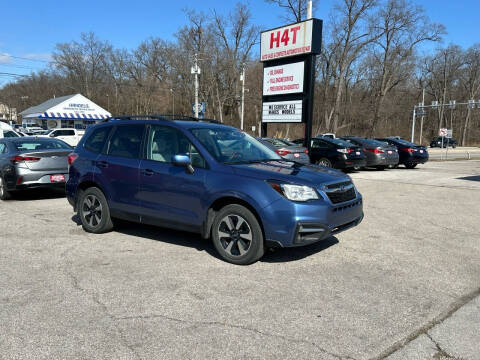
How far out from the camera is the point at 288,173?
471cm

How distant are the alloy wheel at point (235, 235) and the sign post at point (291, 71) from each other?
10.1 meters

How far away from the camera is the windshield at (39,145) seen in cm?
962

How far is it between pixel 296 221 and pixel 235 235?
0.79m

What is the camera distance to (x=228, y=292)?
12.8 ft

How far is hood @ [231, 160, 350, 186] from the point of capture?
14.9ft

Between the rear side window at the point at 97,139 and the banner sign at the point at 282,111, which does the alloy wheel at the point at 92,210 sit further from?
the banner sign at the point at 282,111

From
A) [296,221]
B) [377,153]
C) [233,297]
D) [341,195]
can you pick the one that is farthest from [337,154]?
[233,297]

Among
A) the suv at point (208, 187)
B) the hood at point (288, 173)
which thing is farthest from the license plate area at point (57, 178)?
the hood at point (288, 173)

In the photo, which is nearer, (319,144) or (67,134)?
(319,144)

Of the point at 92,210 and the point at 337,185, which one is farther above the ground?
the point at 337,185

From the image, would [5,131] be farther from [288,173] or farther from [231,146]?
[288,173]

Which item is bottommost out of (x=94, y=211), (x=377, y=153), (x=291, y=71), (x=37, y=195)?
(x=37, y=195)

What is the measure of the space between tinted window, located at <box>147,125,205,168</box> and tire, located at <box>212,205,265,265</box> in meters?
0.74

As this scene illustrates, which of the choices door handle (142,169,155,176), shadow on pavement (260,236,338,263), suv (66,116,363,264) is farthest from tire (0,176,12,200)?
shadow on pavement (260,236,338,263)
